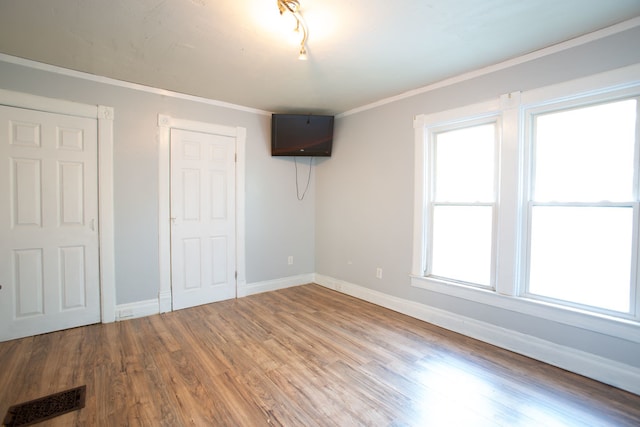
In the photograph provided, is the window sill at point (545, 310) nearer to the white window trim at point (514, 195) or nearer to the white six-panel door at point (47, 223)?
the white window trim at point (514, 195)

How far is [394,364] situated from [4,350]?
3167mm

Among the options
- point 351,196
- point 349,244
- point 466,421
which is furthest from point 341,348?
point 351,196

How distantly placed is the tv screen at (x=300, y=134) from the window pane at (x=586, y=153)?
237cm

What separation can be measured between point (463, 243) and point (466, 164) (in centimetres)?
79

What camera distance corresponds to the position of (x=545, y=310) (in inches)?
88.7

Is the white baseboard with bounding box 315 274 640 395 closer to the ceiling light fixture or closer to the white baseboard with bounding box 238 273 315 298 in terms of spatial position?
the white baseboard with bounding box 238 273 315 298

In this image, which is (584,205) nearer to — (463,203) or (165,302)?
(463,203)

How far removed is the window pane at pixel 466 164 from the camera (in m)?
2.69

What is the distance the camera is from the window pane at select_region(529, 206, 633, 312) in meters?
2.02

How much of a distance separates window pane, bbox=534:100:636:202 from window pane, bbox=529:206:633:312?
0.13m

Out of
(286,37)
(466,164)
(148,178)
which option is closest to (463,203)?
(466,164)

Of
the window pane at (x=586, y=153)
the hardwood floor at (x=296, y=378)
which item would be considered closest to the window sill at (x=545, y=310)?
the hardwood floor at (x=296, y=378)

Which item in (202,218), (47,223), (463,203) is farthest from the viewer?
(202,218)

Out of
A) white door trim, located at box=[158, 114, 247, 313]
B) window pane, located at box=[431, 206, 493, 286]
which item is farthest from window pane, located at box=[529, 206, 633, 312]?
white door trim, located at box=[158, 114, 247, 313]
